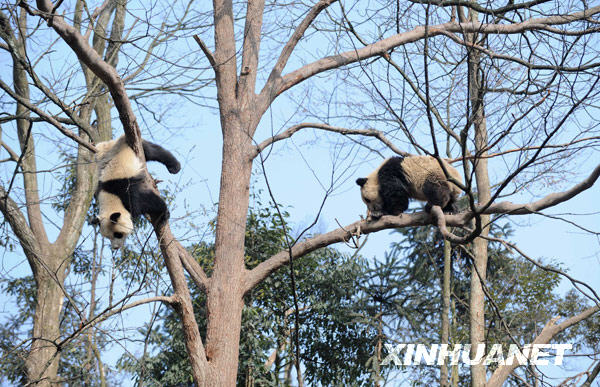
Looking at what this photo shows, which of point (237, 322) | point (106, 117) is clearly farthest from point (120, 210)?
point (106, 117)

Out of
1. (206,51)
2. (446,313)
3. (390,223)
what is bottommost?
(446,313)

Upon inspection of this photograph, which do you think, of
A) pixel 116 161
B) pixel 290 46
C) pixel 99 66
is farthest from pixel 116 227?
pixel 290 46

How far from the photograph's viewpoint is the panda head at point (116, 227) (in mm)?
5445

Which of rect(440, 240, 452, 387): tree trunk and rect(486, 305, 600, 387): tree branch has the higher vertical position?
rect(440, 240, 452, 387): tree trunk

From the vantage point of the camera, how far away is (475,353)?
6.73 meters

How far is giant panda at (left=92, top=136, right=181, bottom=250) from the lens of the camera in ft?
16.4

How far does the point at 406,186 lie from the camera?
6051mm

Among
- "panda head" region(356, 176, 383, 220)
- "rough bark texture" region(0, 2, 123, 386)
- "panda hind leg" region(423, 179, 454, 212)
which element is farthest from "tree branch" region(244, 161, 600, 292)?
"rough bark texture" region(0, 2, 123, 386)

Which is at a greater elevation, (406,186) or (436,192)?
(406,186)

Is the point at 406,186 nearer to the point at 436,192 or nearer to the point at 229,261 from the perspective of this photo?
the point at 436,192

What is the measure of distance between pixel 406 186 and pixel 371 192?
1.32ft

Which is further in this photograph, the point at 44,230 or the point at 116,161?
the point at 44,230

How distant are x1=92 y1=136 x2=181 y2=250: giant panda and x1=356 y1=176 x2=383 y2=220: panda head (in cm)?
201

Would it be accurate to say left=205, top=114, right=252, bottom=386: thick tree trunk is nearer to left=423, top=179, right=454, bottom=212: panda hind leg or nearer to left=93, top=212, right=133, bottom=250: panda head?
left=93, top=212, right=133, bottom=250: panda head
